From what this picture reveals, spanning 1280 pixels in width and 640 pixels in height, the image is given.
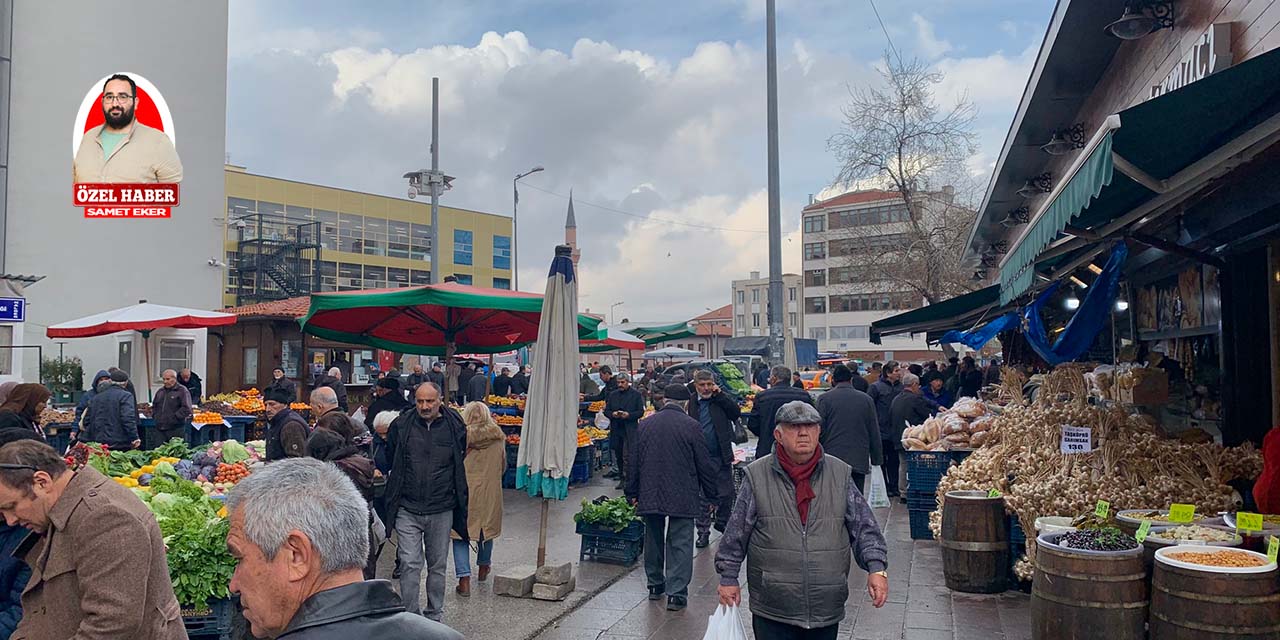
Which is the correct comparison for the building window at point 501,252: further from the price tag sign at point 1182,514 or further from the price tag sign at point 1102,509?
the price tag sign at point 1182,514

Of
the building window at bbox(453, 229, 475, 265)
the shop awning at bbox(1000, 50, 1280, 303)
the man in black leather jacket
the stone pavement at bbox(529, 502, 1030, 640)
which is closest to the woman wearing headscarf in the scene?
the stone pavement at bbox(529, 502, 1030, 640)

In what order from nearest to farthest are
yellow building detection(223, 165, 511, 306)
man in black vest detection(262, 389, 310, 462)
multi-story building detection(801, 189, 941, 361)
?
man in black vest detection(262, 389, 310, 462) < yellow building detection(223, 165, 511, 306) < multi-story building detection(801, 189, 941, 361)

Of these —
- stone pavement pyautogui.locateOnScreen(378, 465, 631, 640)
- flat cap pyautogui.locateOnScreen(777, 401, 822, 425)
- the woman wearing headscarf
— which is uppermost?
flat cap pyautogui.locateOnScreen(777, 401, 822, 425)

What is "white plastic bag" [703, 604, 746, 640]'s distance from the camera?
439 centimetres

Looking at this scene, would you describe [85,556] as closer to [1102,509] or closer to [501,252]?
[1102,509]

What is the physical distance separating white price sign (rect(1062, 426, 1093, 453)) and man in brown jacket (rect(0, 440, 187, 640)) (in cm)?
623

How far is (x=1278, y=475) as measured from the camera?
5.18 m

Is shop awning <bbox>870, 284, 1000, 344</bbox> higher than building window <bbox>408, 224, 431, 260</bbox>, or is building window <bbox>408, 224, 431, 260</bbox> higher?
building window <bbox>408, 224, 431, 260</bbox>

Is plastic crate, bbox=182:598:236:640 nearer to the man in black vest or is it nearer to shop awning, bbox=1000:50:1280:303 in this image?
the man in black vest

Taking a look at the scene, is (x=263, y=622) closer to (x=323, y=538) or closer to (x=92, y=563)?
(x=323, y=538)

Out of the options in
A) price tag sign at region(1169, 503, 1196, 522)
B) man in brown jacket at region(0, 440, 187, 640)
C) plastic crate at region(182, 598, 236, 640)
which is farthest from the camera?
plastic crate at region(182, 598, 236, 640)

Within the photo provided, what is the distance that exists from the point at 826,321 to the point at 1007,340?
64.5 m

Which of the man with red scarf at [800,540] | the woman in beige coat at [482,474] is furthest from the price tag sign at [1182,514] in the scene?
the woman in beige coat at [482,474]

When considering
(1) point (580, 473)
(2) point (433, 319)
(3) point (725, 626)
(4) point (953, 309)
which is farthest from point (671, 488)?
(4) point (953, 309)
